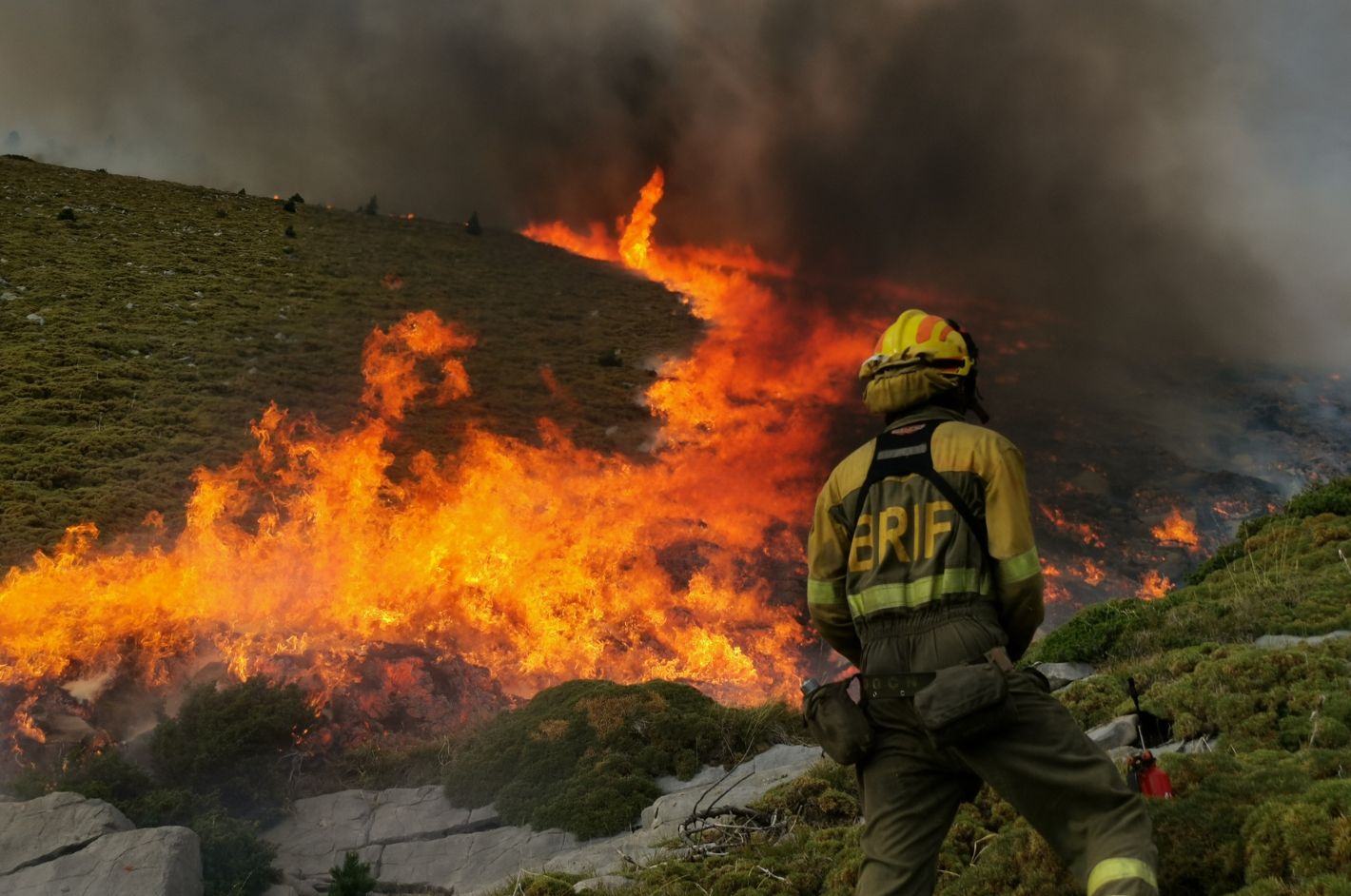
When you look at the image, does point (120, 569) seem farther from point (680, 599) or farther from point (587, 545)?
point (680, 599)

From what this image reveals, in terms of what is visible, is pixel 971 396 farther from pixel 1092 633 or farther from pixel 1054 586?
pixel 1054 586

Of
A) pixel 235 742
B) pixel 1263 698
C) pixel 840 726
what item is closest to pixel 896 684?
pixel 840 726

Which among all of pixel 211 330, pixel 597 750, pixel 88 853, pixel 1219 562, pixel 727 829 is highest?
pixel 211 330

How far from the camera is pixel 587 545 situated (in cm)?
1816

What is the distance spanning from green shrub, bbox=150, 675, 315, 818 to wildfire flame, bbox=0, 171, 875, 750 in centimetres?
112

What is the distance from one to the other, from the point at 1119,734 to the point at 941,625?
12.0ft

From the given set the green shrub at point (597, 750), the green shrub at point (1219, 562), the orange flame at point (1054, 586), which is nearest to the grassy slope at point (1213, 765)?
the green shrub at point (1219, 562)

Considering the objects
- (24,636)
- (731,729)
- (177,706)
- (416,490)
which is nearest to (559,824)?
(731,729)

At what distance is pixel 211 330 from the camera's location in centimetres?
2652

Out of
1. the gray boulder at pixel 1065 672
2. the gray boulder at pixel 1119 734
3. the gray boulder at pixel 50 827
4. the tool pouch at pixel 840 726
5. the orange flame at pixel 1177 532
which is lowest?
the gray boulder at pixel 50 827

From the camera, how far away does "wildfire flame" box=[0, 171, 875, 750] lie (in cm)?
1308

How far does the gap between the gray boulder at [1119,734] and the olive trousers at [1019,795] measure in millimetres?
2991

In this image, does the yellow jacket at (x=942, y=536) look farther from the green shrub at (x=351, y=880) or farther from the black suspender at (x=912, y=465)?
the green shrub at (x=351, y=880)

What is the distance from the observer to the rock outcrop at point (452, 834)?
8531 mm
